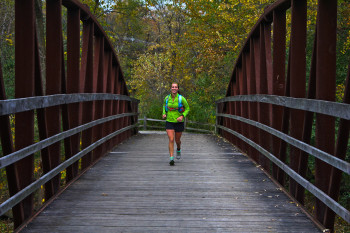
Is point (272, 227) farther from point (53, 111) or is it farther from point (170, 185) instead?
point (53, 111)

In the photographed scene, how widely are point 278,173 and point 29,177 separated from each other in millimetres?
3507

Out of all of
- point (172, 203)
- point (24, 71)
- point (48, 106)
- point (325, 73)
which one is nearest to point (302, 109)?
point (325, 73)

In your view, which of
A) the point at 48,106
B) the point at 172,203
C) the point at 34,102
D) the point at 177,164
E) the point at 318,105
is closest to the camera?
the point at 318,105

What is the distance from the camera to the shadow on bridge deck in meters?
4.44

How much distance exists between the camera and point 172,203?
17.5ft

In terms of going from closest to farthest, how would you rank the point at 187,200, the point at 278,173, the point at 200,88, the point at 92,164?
the point at 187,200 < the point at 278,173 < the point at 92,164 < the point at 200,88

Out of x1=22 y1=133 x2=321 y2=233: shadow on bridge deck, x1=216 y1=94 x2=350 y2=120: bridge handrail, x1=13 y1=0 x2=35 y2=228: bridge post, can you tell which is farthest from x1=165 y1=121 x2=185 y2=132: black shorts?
x1=13 y1=0 x2=35 y2=228: bridge post

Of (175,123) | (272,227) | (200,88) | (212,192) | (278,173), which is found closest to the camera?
(272,227)

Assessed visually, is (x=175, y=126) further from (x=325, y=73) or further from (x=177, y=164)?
(x=325, y=73)

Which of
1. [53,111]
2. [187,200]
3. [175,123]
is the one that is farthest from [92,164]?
[187,200]

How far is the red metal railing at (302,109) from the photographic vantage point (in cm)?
403

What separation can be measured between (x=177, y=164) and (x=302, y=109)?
401cm

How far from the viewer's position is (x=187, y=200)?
5.48 m

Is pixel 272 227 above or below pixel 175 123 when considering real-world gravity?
below
